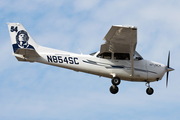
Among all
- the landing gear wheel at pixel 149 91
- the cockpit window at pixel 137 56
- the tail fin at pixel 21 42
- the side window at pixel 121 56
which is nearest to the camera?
the tail fin at pixel 21 42

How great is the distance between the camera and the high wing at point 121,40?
1577 cm

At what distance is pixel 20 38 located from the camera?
60.8 feet

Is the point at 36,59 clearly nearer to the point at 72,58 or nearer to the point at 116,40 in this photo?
the point at 72,58

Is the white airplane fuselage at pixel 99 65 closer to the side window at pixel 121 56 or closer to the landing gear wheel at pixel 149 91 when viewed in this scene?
the side window at pixel 121 56

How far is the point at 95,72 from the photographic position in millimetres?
18391

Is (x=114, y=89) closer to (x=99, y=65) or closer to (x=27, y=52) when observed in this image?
(x=99, y=65)

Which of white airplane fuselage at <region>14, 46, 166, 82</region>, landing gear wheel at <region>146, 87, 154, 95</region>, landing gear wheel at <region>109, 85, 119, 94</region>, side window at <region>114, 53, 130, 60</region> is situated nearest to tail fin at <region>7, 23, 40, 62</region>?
white airplane fuselage at <region>14, 46, 166, 82</region>

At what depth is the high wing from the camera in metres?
15.8

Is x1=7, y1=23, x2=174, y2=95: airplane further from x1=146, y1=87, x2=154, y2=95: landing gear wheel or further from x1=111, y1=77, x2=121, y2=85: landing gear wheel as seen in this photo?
x1=146, y1=87, x2=154, y2=95: landing gear wheel

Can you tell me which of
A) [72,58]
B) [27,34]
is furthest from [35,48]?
[72,58]

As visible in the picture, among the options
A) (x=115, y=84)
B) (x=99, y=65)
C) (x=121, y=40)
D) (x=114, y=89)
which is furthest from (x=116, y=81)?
(x=121, y=40)

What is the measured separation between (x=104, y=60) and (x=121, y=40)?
6.11 ft

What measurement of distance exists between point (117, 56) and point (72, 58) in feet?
8.47

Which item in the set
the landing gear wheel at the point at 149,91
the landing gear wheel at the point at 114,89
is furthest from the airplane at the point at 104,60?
the landing gear wheel at the point at 149,91
